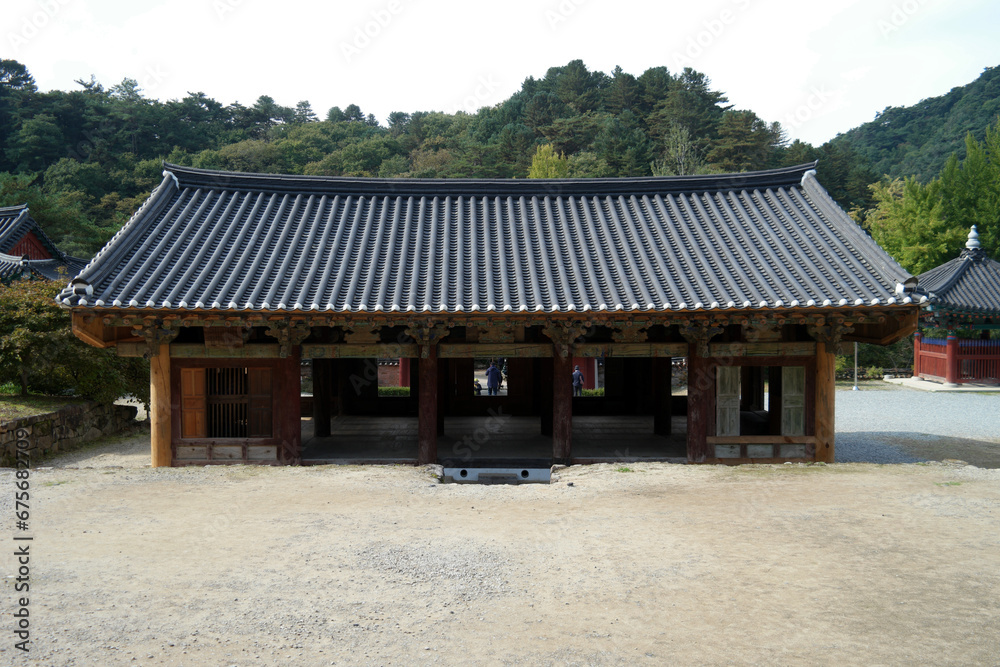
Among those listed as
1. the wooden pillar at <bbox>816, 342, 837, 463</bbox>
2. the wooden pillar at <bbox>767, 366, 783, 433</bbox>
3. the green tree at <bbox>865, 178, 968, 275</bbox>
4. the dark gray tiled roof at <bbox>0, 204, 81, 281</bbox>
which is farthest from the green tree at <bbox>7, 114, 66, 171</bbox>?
the wooden pillar at <bbox>816, 342, 837, 463</bbox>

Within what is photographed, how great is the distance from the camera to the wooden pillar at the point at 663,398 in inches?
544

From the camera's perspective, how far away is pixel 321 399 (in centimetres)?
1402

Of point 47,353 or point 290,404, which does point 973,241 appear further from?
point 47,353

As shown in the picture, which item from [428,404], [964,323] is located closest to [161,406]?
[428,404]

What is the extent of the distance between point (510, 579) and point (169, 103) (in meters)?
79.7

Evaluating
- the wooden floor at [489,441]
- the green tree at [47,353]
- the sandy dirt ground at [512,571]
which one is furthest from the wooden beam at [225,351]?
the green tree at [47,353]

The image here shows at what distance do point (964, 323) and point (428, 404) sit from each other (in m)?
23.6

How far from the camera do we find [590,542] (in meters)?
7.05

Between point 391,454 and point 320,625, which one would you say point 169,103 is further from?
point 320,625

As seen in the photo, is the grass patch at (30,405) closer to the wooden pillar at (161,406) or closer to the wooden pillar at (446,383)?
the wooden pillar at (161,406)

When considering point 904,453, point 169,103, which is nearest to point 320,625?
point 904,453

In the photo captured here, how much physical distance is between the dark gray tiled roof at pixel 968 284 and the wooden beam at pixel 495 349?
19328 mm

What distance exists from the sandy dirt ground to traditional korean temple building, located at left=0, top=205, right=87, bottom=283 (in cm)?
1763

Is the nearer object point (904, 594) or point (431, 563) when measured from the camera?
point (904, 594)
